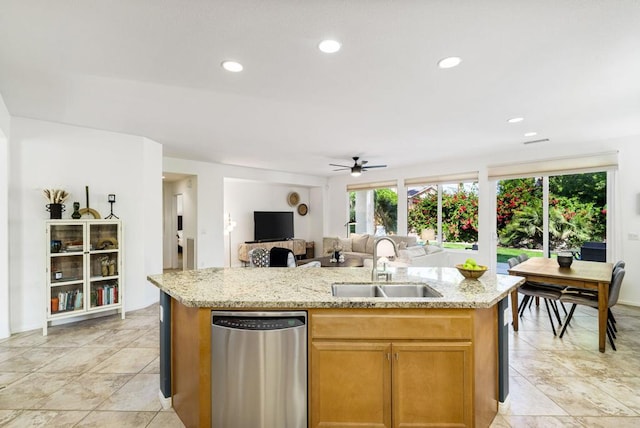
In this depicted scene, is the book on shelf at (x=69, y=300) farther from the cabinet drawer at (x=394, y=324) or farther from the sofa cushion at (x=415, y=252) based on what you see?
the sofa cushion at (x=415, y=252)

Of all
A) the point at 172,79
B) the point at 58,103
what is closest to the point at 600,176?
the point at 172,79

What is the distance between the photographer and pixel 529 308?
13.9ft

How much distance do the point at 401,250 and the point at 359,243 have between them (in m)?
2.16

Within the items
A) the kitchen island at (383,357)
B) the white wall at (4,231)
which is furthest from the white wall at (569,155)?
the white wall at (4,231)

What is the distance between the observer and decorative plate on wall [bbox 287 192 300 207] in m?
8.73

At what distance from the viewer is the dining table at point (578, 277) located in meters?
2.92

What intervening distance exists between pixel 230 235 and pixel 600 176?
737cm

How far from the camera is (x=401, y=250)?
17.5ft

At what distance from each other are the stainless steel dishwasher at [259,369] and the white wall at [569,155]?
516 cm

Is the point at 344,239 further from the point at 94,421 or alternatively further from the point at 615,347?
the point at 94,421

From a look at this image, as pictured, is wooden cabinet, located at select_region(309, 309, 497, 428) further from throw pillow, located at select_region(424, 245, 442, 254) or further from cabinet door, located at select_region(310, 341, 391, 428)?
throw pillow, located at select_region(424, 245, 442, 254)

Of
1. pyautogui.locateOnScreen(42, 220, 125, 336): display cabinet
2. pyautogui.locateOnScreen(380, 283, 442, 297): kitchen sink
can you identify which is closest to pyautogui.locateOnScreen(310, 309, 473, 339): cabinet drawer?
pyautogui.locateOnScreen(380, 283, 442, 297): kitchen sink

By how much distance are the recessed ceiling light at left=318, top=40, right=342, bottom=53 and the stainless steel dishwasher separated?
1.69 m

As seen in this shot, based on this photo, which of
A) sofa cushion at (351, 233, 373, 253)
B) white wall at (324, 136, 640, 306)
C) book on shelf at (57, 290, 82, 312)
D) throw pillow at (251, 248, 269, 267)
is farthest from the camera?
sofa cushion at (351, 233, 373, 253)
